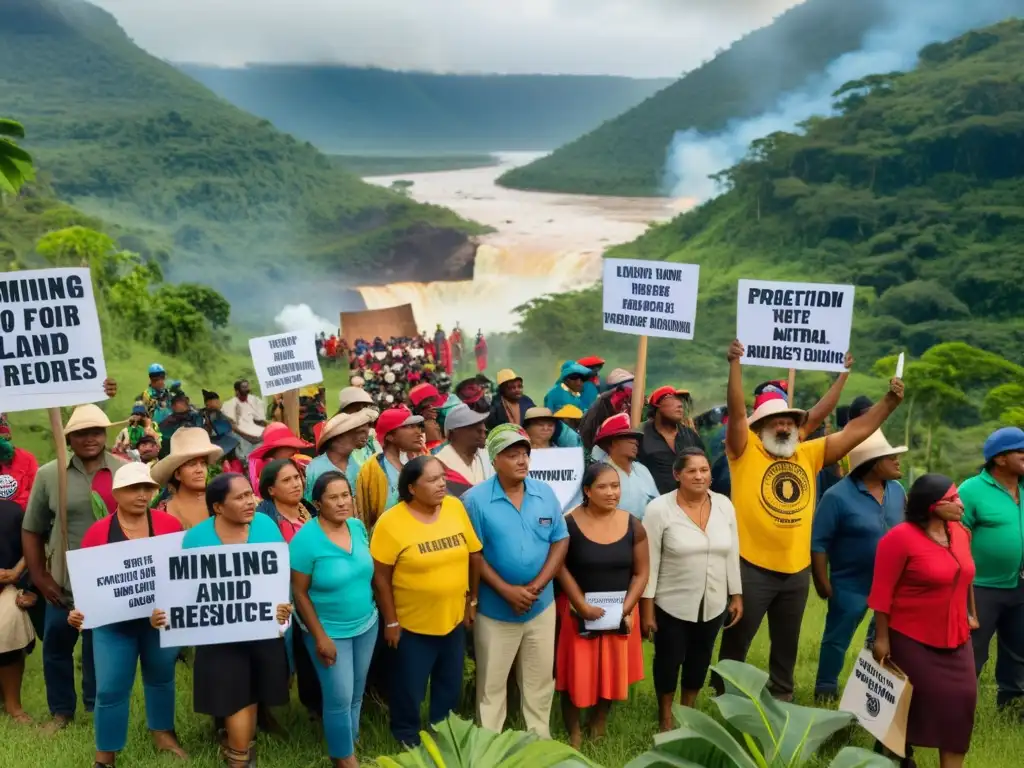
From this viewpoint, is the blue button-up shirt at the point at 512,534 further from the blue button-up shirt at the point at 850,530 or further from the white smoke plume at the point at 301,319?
the white smoke plume at the point at 301,319

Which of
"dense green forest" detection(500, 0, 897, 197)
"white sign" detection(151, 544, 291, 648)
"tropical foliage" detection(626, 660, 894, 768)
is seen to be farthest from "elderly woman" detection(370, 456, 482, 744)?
"dense green forest" detection(500, 0, 897, 197)

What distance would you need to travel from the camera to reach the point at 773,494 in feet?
21.9

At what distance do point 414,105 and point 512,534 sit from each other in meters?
47.0

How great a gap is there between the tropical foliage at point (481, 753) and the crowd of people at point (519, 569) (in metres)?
1.78

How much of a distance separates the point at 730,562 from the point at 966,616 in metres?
1.24

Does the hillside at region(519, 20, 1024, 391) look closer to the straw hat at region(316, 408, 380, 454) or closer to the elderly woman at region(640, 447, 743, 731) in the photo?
the straw hat at region(316, 408, 380, 454)

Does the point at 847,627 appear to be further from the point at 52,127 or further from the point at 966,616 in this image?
the point at 52,127

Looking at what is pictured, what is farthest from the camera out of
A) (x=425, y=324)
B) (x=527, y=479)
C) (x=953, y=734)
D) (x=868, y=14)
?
(x=868, y=14)

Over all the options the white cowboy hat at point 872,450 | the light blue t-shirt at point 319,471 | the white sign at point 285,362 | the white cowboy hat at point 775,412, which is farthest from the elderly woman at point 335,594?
the white sign at point 285,362

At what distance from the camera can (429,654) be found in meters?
6.11

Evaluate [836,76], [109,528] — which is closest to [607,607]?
[109,528]

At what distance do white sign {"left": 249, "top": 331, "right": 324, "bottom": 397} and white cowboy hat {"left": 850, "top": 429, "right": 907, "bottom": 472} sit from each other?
473 cm

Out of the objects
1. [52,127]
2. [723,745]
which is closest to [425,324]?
[52,127]

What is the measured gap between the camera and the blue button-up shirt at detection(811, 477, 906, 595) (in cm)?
686
